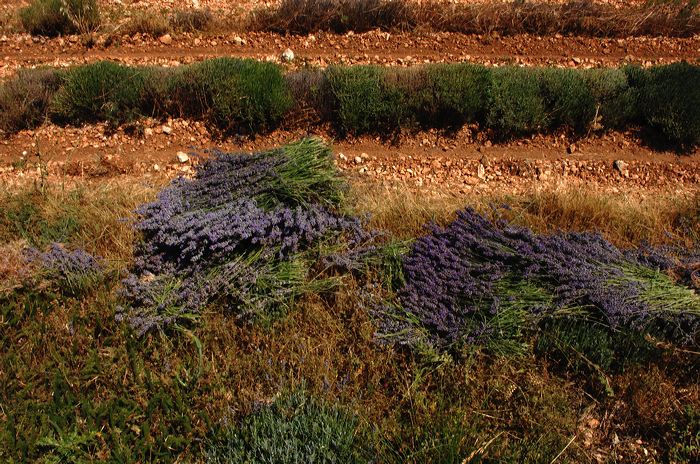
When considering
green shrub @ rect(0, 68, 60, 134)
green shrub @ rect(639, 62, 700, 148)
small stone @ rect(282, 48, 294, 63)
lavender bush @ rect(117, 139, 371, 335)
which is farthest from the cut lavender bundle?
green shrub @ rect(639, 62, 700, 148)

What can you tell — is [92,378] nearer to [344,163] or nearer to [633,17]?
[344,163]

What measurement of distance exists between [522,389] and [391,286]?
116 centimetres

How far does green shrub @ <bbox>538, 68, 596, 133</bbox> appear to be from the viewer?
6156 mm

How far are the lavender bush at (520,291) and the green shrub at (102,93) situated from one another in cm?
373

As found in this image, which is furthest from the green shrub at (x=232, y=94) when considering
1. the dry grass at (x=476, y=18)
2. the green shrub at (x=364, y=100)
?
the dry grass at (x=476, y=18)

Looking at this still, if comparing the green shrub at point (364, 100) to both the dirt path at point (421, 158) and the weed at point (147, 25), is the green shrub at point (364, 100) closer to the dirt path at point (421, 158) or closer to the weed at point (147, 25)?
the dirt path at point (421, 158)

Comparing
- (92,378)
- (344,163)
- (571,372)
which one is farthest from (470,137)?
(92,378)

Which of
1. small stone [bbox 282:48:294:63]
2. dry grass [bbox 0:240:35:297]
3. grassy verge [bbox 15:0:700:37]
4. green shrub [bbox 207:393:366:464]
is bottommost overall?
green shrub [bbox 207:393:366:464]

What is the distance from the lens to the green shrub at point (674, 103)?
604 cm

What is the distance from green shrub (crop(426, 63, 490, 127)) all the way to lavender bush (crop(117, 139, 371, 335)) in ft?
6.17

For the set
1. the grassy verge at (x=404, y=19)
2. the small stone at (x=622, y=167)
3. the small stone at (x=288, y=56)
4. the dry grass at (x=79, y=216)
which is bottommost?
the dry grass at (x=79, y=216)

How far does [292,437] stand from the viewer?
3.50m

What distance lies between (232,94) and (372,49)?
251cm

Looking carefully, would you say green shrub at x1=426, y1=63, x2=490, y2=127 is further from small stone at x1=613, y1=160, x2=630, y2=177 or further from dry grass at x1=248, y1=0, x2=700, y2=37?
dry grass at x1=248, y1=0, x2=700, y2=37
